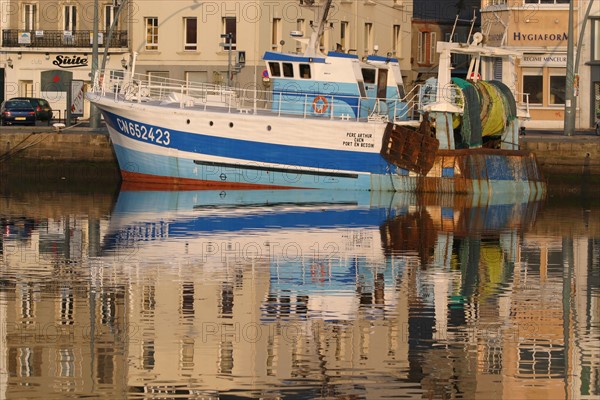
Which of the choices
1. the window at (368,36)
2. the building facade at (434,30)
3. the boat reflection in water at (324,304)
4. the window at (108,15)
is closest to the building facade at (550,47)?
the window at (368,36)

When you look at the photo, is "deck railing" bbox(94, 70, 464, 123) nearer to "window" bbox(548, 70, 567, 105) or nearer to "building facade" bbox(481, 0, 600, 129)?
"building facade" bbox(481, 0, 600, 129)

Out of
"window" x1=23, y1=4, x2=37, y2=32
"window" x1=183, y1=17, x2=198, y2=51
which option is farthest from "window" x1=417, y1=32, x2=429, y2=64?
"window" x1=23, y1=4, x2=37, y2=32

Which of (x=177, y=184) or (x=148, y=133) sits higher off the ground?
(x=148, y=133)

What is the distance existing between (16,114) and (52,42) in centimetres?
921

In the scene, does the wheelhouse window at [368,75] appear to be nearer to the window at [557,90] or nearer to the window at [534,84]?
the window at [534,84]

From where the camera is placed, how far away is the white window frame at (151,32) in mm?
62938

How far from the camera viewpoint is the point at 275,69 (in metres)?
43.1

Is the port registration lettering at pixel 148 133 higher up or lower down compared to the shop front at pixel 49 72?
lower down

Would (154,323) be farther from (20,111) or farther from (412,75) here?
(412,75)

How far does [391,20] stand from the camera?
2835 inches

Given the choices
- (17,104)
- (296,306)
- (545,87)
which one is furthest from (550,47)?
(296,306)

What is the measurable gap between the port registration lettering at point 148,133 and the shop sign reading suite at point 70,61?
22.0 metres

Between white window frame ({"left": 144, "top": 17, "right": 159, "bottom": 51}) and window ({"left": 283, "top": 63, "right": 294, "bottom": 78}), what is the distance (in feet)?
68.2

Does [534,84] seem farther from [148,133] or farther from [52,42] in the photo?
[148,133]
